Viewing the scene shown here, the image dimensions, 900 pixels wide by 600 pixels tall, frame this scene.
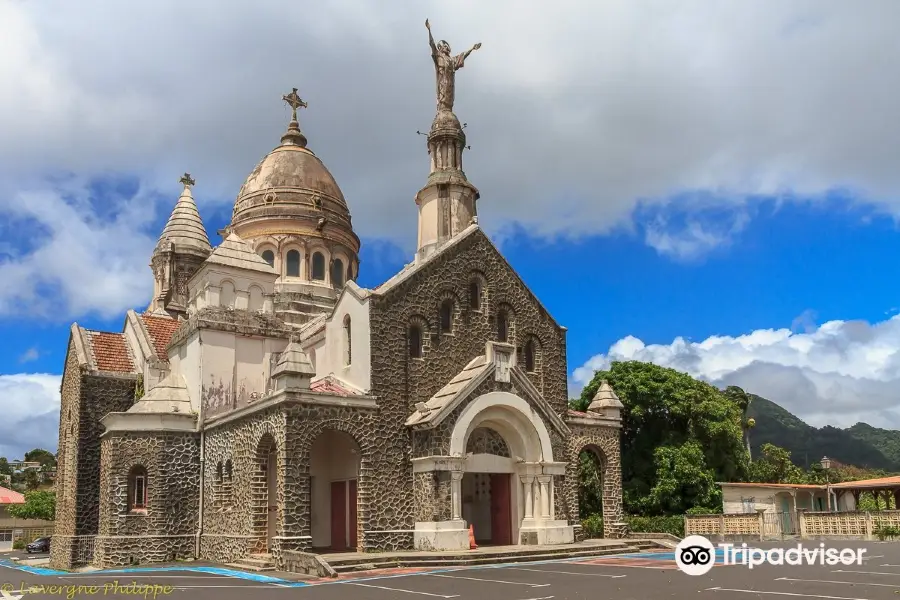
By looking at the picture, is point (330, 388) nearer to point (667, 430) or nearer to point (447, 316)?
point (447, 316)

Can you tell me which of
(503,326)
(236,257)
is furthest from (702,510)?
(236,257)

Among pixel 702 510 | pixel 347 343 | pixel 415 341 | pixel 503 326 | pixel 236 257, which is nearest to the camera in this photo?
pixel 415 341

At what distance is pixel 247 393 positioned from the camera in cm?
2697

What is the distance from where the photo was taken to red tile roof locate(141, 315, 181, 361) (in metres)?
29.7

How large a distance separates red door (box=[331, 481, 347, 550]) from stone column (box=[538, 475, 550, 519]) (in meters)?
6.00

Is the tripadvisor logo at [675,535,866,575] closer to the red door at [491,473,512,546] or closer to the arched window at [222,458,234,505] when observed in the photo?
the red door at [491,473,512,546]

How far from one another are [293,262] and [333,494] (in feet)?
41.6

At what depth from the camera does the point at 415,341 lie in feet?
82.3

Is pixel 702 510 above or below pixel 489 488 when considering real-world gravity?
below

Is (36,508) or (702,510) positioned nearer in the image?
(702,510)

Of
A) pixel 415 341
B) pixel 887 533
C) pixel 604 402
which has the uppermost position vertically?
pixel 415 341

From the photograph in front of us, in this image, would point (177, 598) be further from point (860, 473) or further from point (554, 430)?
point (860, 473)

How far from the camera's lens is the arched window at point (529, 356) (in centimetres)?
2756

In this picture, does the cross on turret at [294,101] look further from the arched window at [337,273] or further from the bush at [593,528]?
the bush at [593,528]
